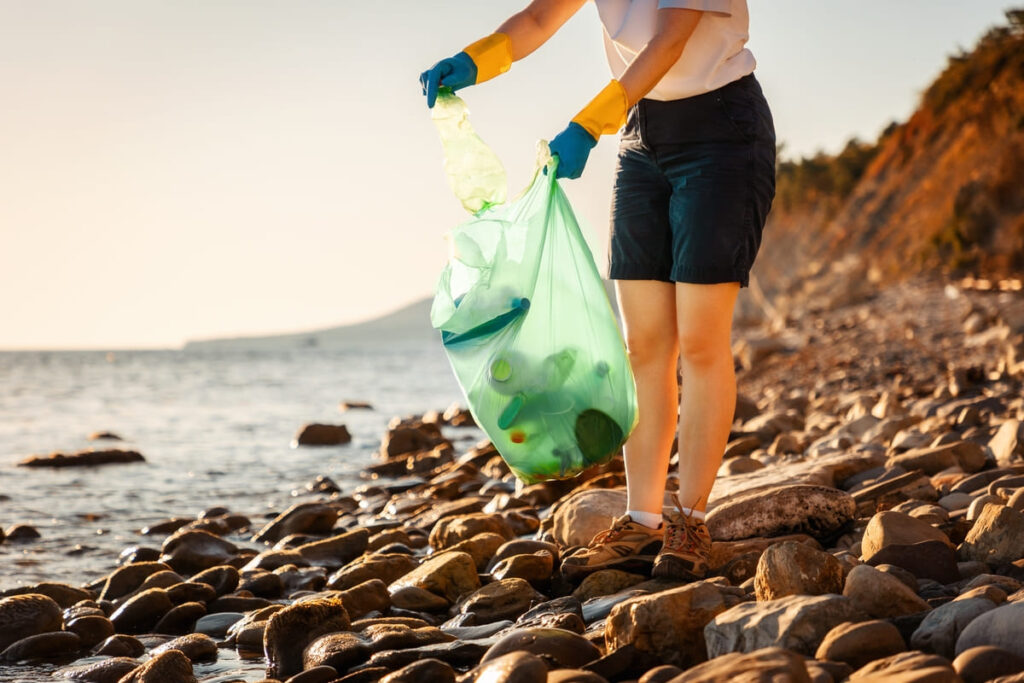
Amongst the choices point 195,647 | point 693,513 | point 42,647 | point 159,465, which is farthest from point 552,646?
point 159,465

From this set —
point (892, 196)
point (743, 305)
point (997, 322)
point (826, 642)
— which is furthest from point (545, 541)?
point (743, 305)

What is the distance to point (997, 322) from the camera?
390 inches

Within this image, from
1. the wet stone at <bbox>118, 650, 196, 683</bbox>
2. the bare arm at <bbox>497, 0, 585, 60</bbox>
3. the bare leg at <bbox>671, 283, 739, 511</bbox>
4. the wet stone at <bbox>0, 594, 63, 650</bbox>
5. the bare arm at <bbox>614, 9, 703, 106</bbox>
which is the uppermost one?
the bare arm at <bbox>497, 0, 585, 60</bbox>

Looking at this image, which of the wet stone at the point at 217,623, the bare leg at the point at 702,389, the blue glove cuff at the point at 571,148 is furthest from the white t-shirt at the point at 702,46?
the wet stone at the point at 217,623

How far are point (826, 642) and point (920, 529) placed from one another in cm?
100

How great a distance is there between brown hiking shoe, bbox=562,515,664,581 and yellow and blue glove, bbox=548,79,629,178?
42.9 inches

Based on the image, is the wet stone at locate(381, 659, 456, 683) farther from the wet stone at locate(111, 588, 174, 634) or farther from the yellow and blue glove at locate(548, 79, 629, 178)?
the wet stone at locate(111, 588, 174, 634)

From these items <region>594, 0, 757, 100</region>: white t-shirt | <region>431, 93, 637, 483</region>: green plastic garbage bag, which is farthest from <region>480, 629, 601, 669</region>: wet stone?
<region>594, 0, 757, 100</region>: white t-shirt

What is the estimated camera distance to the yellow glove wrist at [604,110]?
2715mm

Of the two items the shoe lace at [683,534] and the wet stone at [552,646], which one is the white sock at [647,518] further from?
the wet stone at [552,646]

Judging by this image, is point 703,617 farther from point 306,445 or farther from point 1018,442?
point 306,445

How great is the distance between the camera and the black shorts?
9.36ft

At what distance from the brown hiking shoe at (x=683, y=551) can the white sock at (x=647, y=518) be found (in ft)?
0.58

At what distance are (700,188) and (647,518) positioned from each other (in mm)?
1017
